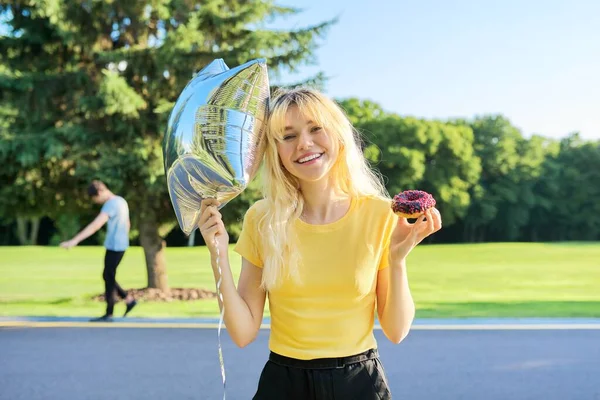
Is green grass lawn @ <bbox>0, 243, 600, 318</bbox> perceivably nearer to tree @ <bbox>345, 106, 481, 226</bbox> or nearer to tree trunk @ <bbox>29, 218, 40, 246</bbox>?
tree trunk @ <bbox>29, 218, 40, 246</bbox>

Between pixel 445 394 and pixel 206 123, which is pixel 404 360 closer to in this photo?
pixel 445 394

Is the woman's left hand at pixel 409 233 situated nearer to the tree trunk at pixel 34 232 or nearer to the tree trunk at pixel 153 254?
the tree trunk at pixel 153 254

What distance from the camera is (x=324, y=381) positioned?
6.05ft

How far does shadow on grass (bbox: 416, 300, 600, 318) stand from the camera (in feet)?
29.6

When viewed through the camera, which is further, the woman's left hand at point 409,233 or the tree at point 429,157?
the tree at point 429,157

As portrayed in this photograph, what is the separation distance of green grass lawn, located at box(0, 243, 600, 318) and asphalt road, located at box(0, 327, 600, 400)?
2168mm

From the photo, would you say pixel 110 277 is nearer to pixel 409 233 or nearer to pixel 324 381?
pixel 324 381

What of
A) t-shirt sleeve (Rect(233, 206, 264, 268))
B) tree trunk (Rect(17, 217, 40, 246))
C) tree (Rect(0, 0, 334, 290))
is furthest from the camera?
tree trunk (Rect(17, 217, 40, 246))

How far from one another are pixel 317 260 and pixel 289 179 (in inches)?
12.0

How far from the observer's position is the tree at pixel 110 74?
9898 millimetres

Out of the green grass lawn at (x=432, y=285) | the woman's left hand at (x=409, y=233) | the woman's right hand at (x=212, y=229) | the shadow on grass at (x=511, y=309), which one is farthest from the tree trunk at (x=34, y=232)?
the woman's left hand at (x=409, y=233)

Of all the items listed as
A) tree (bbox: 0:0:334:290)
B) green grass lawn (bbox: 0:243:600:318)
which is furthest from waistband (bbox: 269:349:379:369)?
tree (bbox: 0:0:334:290)

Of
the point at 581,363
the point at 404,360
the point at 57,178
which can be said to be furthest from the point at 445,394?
the point at 57,178

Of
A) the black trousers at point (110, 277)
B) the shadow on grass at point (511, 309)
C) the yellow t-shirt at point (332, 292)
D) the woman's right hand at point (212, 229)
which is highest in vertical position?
the woman's right hand at point (212, 229)
